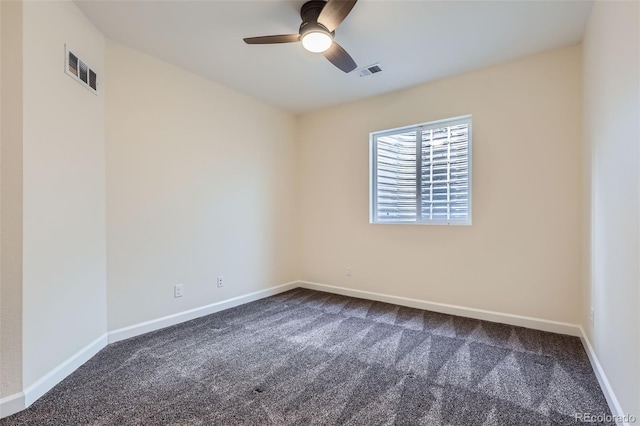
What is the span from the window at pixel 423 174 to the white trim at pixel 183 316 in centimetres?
180

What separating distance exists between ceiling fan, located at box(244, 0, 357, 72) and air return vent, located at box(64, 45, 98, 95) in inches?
49.7

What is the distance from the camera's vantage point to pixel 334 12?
1876 millimetres

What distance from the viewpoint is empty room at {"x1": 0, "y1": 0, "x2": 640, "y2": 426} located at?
1.66 metres

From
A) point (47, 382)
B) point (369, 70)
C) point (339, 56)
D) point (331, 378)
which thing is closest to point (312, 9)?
point (339, 56)

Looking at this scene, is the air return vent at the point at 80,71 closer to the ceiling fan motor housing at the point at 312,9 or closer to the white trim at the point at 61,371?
the ceiling fan motor housing at the point at 312,9

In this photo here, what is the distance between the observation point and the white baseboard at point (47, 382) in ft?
5.24

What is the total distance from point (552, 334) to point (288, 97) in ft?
12.4

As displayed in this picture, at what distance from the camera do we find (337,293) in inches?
161

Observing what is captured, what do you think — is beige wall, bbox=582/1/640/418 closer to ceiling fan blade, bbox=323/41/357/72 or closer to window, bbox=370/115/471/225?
window, bbox=370/115/471/225

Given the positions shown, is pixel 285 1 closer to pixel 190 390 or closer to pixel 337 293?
pixel 190 390

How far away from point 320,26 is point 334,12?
0.56ft

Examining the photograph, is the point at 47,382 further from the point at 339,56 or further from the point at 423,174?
the point at 423,174

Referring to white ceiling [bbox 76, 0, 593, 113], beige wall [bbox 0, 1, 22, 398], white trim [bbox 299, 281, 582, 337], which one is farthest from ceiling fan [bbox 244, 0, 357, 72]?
white trim [bbox 299, 281, 582, 337]

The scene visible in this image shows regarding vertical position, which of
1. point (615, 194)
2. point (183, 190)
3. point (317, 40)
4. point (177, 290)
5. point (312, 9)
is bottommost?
Answer: point (177, 290)
